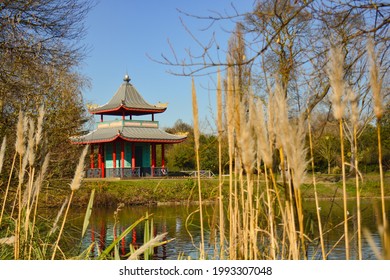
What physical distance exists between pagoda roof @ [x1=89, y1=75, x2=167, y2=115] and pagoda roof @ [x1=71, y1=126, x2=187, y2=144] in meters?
0.71

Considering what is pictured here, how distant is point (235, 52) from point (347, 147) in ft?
35.9

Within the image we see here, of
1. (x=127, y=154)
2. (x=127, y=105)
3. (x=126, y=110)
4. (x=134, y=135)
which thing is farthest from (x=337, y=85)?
(x=126, y=110)

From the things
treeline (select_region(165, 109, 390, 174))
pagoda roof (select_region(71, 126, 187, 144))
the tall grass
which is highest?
pagoda roof (select_region(71, 126, 187, 144))

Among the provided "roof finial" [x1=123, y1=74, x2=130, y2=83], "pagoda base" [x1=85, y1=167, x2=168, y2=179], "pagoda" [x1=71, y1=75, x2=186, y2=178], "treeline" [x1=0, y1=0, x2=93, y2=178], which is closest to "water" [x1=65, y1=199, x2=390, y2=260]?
"treeline" [x1=0, y1=0, x2=93, y2=178]

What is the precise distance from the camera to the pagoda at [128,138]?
64.3 feet

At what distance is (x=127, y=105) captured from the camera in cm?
2058

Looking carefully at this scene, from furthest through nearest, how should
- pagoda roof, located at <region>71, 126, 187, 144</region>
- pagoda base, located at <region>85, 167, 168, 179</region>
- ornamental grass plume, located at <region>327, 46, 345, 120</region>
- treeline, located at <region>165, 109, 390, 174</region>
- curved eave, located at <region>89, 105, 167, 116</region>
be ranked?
curved eave, located at <region>89, 105, 167, 116</region> < pagoda roof, located at <region>71, 126, 187, 144</region> < pagoda base, located at <region>85, 167, 168, 179</region> < treeline, located at <region>165, 109, 390, 174</region> < ornamental grass plume, located at <region>327, 46, 345, 120</region>

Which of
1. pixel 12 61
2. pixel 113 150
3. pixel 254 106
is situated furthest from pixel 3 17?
pixel 113 150

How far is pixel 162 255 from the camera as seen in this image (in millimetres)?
6469

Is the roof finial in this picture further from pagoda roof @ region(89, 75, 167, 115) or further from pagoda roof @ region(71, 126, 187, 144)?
pagoda roof @ region(71, 126, 187, 144)

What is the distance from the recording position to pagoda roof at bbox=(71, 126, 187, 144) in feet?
64.1

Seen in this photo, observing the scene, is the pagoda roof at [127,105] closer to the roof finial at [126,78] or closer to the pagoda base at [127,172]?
the roof finial at [126,78]
